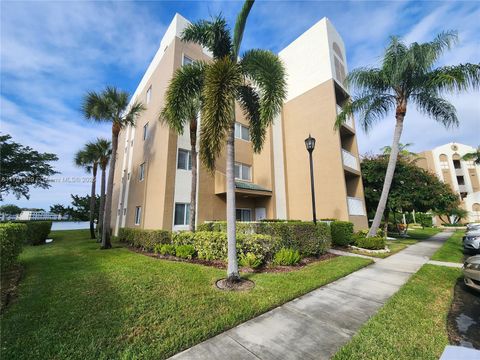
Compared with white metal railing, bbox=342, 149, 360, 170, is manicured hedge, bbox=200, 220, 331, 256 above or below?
below

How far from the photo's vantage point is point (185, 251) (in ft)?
32.6

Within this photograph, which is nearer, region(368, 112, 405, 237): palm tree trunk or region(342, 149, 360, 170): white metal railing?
region(368, 112, 405, 237): palm tree trunk

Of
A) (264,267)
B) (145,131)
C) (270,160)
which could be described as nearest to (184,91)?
(264,267)

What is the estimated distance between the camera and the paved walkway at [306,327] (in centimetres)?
334

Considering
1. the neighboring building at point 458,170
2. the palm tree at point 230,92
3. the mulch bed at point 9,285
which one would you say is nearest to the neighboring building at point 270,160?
the mulch bed at point 9,285

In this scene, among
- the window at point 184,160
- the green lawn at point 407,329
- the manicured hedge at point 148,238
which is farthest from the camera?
the window at point 184,160

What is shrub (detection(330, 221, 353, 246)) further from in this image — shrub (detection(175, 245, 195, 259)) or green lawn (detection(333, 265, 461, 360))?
shrub (detection(175, 245, 195, 259))

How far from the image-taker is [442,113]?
12.2 m

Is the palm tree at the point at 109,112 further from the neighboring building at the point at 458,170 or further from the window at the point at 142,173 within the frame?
the neighboring building at the point at 458,170

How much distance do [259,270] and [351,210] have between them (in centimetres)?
1056

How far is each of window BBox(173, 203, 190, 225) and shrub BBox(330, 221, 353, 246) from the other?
30.5 feet

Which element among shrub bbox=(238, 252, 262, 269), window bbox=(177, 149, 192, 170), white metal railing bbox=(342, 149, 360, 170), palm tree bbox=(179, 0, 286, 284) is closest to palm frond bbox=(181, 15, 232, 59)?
palm tree bbox=(179, 0, 286, 284)

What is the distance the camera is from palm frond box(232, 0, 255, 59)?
6.57 meters

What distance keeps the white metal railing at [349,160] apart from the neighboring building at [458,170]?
Result: 4076 cm
